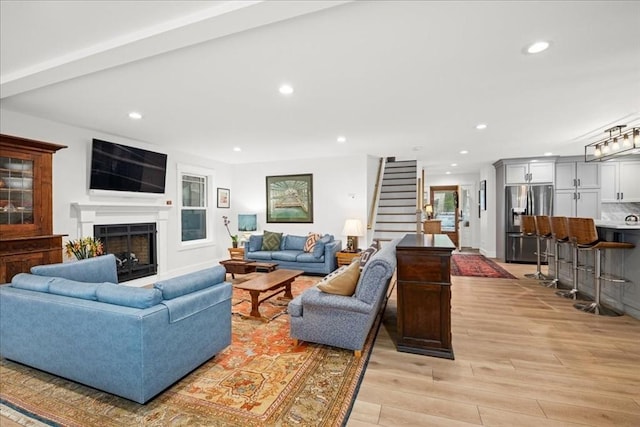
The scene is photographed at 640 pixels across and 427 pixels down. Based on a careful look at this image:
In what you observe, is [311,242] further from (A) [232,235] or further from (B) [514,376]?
(B) [514,376]

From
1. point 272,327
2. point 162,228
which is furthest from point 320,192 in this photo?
point 272,327

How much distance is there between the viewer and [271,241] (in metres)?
6.22

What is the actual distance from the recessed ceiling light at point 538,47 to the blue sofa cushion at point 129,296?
3.25 meters

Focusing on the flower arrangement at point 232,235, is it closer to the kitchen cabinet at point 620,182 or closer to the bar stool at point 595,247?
the bar stool at point 595,247

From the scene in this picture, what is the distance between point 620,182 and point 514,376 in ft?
22.6

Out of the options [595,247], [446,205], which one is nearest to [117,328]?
[595,247]

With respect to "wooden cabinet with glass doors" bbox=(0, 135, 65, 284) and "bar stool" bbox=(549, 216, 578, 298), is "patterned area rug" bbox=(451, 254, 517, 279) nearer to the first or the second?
"bar stool" bbox=(549, 216, 578, 298)

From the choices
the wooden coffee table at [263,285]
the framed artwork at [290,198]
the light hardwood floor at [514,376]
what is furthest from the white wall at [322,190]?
the light hardwood floor at [514,376]

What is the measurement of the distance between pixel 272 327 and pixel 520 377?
2.26 meters

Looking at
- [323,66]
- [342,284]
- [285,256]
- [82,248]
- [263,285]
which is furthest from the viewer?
[285,256]

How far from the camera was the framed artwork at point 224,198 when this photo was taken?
7.06 m

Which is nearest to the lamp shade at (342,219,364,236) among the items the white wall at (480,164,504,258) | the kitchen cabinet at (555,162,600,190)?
the white wall at (480,164,504,258)

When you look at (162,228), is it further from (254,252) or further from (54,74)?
(54,74)

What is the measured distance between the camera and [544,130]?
4.51 m
